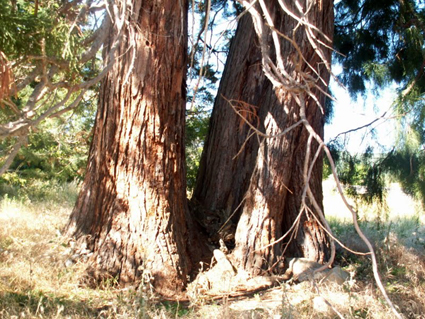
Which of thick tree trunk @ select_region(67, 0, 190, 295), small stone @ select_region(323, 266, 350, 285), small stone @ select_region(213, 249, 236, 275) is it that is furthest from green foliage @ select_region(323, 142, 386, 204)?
thick tree trunk @ select_region(67, 0, 190, 295)

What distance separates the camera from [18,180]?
409 inches

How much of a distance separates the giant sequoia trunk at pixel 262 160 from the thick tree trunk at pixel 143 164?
2.61ft

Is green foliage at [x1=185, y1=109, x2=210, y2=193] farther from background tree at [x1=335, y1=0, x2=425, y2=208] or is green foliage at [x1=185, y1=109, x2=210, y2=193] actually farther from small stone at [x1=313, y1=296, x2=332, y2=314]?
small stone at [x1=313, y1=296, x2=332, y2=314]

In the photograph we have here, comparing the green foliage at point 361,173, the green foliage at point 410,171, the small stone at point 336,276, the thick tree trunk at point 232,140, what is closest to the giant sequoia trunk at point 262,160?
the thick tree trunk at point 232,140

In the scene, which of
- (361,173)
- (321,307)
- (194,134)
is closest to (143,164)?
(321,307)

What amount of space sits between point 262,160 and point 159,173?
3.70 ft

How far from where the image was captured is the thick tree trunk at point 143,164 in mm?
4035

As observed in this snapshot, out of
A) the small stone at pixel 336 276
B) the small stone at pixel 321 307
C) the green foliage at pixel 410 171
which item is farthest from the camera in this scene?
the green foliage at pixel 410 171

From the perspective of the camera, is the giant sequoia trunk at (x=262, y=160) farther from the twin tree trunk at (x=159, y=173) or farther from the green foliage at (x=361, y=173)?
the green foliage at (x=361, y=173)

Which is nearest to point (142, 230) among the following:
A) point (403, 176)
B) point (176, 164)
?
point (176, 164)

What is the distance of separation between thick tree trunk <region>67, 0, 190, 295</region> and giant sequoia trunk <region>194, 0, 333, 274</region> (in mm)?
796

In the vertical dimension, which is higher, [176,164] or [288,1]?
[288,1]

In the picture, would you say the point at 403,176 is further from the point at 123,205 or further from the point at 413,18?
the point at 123,205

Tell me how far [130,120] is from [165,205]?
87 cm
